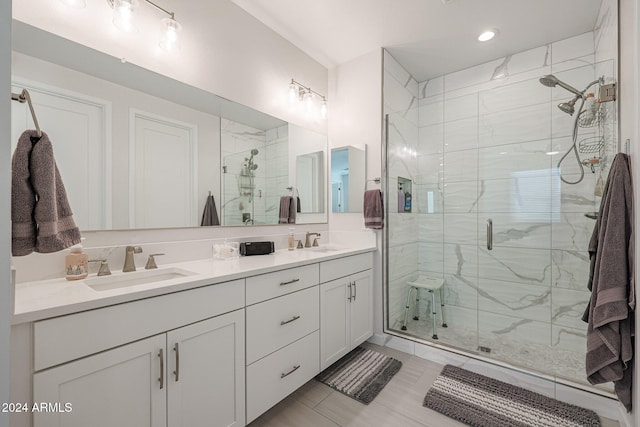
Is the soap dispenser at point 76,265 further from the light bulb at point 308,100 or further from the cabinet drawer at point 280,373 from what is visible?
the light bulb at point 308,100

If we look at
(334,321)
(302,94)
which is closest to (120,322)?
(334,321)

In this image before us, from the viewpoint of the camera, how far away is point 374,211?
91.7 inches

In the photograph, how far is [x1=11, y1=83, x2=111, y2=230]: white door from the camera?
1.17m

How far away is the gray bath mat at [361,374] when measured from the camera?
173 cm


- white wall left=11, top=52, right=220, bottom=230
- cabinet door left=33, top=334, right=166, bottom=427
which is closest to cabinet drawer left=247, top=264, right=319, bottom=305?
cabinet door left=33, top=334, right=166, bottom=427

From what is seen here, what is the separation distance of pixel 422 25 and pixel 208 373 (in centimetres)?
272

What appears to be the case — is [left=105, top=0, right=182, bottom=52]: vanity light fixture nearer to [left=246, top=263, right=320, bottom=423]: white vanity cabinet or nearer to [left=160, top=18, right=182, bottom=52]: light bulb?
[left=160, top=18, right=182, bottom=52]: light bulb

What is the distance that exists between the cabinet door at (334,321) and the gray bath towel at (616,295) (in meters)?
1.32

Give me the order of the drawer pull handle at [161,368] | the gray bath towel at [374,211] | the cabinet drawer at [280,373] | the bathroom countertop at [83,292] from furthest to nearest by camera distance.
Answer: the gray bath towel at [374,211] → the cabinet drawer at [280,373] → the drawer pull handle at [161,368] → the bathroom countertop at [83,292]

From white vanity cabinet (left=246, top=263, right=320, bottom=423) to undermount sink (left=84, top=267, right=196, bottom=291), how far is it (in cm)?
39

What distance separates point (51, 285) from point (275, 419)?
4.15ft

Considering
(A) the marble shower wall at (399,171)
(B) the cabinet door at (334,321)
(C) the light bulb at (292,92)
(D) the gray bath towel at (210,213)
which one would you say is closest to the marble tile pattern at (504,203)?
(A) the marble shower wall at (399,171)

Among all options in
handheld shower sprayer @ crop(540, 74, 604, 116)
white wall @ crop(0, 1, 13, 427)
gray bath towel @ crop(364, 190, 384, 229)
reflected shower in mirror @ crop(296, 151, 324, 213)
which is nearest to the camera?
white wall @ crop(0, 1, 13, 427)

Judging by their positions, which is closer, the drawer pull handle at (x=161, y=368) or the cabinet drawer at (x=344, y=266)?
the drawer pull handle at (x=161, y=368)
